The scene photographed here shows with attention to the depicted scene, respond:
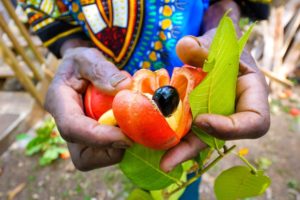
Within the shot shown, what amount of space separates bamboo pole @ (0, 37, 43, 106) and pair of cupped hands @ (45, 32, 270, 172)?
1.64 metres

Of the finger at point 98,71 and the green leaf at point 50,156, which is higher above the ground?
the finger at point 98,71

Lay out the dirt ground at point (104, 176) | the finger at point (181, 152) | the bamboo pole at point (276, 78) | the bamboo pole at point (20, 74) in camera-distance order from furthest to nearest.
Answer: the bamboo pole at point (276, 78) → the bamboo pole at point (20, 74) → the dirt ground at point (104, 176) → the finger at point (181, 152)

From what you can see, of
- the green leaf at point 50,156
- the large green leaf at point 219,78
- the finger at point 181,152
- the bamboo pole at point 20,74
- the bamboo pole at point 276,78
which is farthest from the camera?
the bamboo pole at point 276,78

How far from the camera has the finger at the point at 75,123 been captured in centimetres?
57

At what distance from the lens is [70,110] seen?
2.09 feet

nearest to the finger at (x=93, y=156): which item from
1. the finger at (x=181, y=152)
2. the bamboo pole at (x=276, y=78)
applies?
the finger at (x=181, y=152)

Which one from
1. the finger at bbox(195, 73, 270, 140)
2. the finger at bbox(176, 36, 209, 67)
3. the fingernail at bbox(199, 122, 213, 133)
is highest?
the finger at bbox(176, 36, 209, 67)

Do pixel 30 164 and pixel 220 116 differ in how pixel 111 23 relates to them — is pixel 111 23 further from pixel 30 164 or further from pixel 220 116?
pixel 30 164

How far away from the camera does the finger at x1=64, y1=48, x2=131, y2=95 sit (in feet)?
1.98

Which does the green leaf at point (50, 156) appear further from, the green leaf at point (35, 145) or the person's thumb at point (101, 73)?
the person's thumb at point (101, 73)

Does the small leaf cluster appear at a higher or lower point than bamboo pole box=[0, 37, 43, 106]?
lower

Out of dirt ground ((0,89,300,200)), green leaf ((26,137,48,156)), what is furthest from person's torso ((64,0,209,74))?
green leaf ((26,137,48,156))

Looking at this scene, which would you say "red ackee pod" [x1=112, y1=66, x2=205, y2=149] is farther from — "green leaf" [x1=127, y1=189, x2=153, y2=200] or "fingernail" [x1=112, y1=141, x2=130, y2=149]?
"green leaf" [x1=127, y1=189, x2=153, y2=200]

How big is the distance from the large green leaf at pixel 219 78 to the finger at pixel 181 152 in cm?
3
